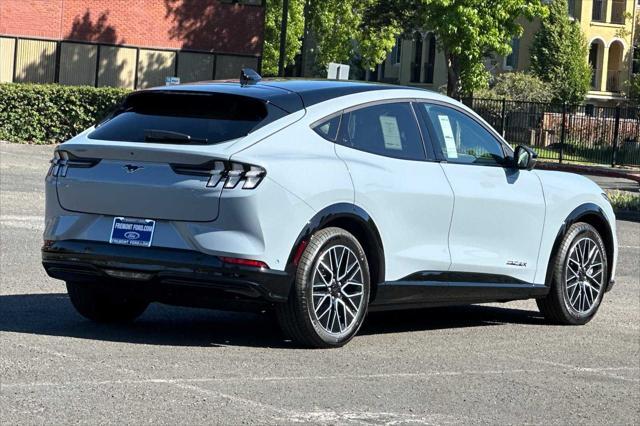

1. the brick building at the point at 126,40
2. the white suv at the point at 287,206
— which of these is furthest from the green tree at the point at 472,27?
the white suv at the point at 287,206

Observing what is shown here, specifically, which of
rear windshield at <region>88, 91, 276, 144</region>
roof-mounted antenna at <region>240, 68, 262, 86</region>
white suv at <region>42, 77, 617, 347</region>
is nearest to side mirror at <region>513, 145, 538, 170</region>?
white suv at <region>42, 77, 617, 347</region>

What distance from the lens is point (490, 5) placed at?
52.3 m

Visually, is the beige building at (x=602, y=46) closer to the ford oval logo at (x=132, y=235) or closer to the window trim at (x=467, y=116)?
the window trim at (x=467, y=116)

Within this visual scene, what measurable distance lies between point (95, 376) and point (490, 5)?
46.7 m

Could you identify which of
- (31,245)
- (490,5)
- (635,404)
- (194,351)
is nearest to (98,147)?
(194,351)

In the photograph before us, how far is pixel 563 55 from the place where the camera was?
70.6m

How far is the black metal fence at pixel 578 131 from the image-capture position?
146ft

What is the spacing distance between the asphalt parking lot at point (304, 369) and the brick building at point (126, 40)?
33150 mm

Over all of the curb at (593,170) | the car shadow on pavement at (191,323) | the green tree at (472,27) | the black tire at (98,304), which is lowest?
the car shadow on pavement at (191,323)

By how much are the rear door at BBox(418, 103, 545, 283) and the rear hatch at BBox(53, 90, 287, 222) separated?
1563mm

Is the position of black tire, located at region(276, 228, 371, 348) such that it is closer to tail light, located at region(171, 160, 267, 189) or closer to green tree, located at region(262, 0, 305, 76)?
tail light, located at region(171, 160, 267, 189)

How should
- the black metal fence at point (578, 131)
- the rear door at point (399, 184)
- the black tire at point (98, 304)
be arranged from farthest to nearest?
the black metal fence at point (578, 131) → the black tire at point (98, 304) → the rear door at point (399, 184)

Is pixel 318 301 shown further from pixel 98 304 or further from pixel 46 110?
pixel 46 110

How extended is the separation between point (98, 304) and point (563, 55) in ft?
209
